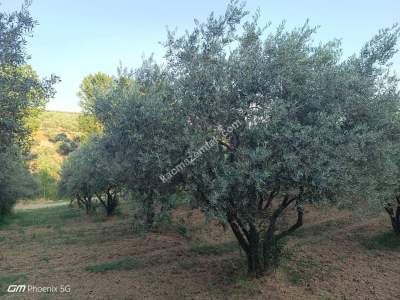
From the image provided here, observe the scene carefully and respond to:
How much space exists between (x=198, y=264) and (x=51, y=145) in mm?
65884

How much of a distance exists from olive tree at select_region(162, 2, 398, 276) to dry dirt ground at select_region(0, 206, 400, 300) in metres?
2.68

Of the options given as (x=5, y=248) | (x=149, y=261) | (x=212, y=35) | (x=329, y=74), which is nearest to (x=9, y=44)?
(x=212, y=35)

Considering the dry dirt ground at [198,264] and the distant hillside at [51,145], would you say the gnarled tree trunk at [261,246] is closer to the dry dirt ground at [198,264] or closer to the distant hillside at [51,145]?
the dry dirt ground at [198,264]

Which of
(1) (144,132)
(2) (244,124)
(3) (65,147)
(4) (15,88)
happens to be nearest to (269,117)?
(2) (244,124)

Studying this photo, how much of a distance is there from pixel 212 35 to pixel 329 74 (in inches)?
127

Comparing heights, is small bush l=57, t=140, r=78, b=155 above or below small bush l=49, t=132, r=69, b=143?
below

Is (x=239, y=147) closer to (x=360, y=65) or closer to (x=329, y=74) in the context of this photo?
(x=329, y=74)

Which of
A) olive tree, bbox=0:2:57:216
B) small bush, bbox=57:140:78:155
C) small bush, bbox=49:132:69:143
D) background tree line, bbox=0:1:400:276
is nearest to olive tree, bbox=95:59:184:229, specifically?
background tree line, bbox=0:1:400:276

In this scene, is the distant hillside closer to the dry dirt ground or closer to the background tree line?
the dry dirt ground

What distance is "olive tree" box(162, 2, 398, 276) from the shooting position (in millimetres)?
7832

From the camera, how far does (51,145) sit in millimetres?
71250

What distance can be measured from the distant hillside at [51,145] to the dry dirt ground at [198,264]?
33897 mm

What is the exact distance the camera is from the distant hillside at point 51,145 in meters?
56.0

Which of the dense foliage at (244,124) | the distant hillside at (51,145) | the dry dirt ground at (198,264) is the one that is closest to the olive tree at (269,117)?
the dense foliage at (244,124)
